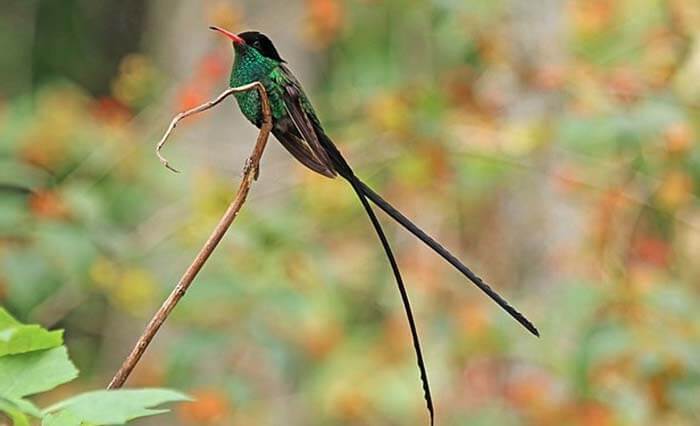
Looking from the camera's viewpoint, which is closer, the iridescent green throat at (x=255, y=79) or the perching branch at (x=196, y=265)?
the perching branch at (x=196, y=265)

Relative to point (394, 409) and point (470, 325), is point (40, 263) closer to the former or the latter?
point (470, 325)

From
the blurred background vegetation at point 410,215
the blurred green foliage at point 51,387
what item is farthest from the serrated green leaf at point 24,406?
the blurred background vegetation at point 410,215

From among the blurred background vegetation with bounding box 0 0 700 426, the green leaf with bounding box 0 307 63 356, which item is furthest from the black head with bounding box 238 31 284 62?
the blurred background vegetation with bounding box 0 0 700 426

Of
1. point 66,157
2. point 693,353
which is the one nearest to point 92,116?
point 66,157

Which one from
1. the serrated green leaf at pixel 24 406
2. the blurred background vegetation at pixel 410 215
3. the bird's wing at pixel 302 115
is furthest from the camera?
the blurred background vegetation at pixel 410 215

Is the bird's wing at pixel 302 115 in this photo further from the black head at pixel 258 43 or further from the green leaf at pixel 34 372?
the green leaf at pixel 34 372

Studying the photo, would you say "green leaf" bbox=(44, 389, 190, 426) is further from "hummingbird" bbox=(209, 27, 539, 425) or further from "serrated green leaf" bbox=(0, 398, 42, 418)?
"hummingbird" bbox=(209, 27, 539, 425)
